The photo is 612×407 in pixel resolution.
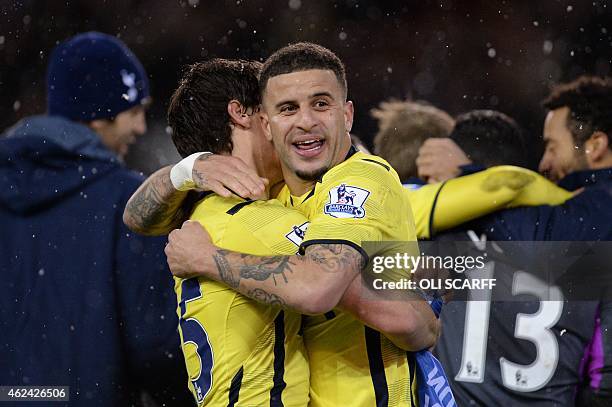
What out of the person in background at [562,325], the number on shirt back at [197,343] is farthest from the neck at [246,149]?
the person in background at [562,325]

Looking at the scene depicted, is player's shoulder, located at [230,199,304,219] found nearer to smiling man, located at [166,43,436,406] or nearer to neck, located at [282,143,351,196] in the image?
smiling man, located at [166,43,436,406]

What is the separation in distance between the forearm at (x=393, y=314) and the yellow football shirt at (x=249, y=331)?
200 mm

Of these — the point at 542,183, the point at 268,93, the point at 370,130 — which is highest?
the point at 268,93

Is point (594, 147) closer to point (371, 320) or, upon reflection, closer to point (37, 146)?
point (371, 320)

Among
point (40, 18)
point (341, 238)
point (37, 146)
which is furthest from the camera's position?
point (40, 18)

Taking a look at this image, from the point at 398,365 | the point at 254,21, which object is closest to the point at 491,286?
the point at 398,365

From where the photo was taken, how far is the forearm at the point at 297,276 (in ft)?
7.64

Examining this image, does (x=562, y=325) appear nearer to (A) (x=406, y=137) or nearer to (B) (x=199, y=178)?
(A) (x=406, y=137)

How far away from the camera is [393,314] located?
2.52 metres

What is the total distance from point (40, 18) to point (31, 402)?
2.83 meters

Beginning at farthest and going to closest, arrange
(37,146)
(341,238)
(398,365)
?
(37,146)
(398,365)
(341,238)

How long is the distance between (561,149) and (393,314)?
2184 mm

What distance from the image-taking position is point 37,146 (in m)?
3.95

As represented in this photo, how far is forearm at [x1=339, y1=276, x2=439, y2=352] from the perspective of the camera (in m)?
2.49
